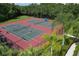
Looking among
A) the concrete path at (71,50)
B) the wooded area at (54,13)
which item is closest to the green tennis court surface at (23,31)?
the wooded area at (54,13)

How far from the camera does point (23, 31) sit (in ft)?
24.2

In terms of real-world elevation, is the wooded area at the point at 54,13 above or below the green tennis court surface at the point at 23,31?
above

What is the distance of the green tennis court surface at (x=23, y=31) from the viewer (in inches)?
290

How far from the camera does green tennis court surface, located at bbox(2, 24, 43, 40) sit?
24.2 feet

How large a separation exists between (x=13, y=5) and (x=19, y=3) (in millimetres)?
106

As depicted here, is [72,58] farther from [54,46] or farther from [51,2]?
[51,2]

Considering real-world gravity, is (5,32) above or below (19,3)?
below

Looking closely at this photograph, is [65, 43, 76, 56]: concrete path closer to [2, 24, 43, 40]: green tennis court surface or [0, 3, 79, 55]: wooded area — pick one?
[0, 3, 79, 55]: wooded area

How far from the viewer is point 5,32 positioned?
24.3 feet

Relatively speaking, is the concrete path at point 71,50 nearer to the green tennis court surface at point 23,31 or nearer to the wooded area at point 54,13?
the wooded area at point 54,13

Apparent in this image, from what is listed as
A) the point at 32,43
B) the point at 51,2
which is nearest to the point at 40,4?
the point at 51,2

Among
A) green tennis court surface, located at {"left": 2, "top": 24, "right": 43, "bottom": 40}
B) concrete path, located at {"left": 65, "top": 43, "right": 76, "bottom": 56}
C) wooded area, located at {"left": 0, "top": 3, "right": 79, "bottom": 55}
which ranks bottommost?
concrete path, located at {"left": 65, "top": 43, "right": 76, "bottom": 56}

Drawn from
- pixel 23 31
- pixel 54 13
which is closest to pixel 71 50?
pixel 54 13

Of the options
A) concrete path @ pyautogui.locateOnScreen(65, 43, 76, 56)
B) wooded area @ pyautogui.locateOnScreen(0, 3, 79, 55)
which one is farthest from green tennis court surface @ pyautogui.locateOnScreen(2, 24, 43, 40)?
concrete path @ pyautogui.locateOnScreen(65, 43, 76, 56)
